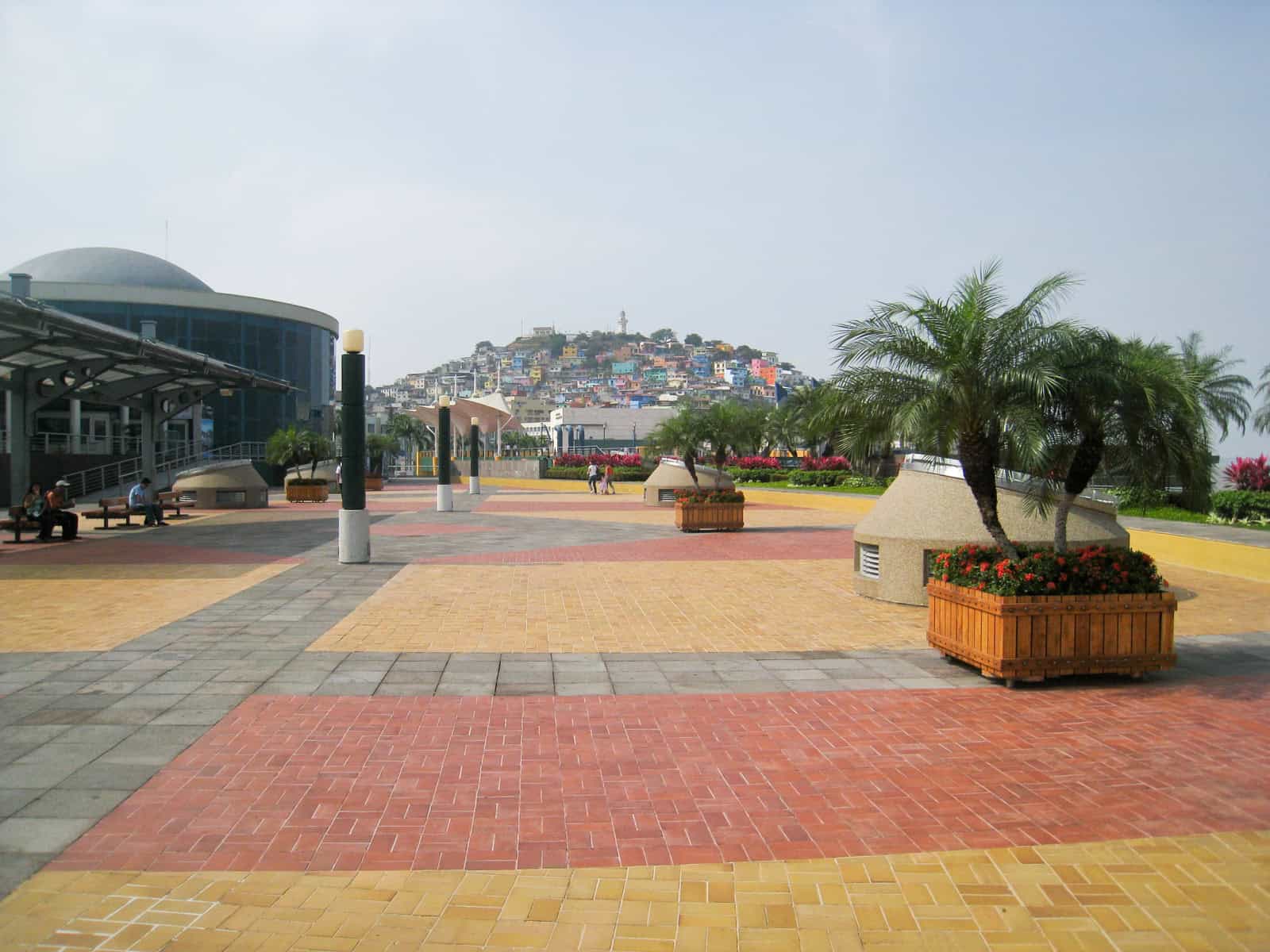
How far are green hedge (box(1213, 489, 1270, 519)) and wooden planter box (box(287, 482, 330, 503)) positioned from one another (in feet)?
90.5

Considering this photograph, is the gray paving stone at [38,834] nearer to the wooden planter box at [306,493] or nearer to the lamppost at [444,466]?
the lamppost at [444,466]

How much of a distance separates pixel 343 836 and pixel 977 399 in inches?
238

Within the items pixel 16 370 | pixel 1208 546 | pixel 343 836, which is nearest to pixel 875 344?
pixel 343 836

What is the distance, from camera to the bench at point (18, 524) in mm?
17328

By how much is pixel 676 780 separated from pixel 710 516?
1554 cm

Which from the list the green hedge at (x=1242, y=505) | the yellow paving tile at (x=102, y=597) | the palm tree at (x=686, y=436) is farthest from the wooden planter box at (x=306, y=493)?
the green hedge at (x=1242, y=505)

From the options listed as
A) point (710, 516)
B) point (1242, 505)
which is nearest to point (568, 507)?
point (710, 516)

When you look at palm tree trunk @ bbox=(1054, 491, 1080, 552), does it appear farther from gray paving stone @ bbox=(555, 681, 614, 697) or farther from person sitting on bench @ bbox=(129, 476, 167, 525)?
person sitting on bench @ bbox=(129, 476, 167, 525)

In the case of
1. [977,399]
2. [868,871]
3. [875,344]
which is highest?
[875,344]

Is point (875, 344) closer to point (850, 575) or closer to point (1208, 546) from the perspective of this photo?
point (850, 575)

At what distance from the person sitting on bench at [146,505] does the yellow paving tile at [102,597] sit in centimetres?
727

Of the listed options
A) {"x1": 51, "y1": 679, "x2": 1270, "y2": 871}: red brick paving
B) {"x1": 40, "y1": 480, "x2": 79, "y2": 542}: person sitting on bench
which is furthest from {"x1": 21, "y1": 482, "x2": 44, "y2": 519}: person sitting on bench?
{"x1": 51, "y1": 679, "x2": 1270, "y2": 871}: red brick paving

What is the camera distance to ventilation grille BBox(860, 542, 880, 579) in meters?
11.5

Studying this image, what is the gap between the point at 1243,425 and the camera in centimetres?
3144
